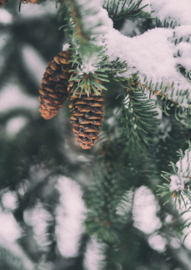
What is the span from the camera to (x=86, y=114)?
41 cm

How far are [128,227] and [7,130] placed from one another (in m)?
0.58

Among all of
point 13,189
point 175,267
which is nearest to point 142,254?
point 175,267

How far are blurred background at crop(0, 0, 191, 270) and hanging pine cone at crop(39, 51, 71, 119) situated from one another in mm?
229

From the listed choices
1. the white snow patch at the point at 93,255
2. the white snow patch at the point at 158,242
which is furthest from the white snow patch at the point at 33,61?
the white snow patch at the point at 158,242

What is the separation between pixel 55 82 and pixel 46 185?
492 mm

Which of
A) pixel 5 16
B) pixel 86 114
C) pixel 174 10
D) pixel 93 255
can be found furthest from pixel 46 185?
pixel 174 10

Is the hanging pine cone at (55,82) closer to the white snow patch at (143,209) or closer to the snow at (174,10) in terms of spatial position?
the snow at (174,10)

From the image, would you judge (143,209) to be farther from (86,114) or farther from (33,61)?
(33,61)

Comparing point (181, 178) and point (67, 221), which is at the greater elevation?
point (181, 178)

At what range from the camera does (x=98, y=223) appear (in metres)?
0.64

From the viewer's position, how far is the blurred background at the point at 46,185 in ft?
2.12

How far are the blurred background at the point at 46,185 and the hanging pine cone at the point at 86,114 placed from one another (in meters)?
0.23

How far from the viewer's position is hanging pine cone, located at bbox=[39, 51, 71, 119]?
0.40 meters

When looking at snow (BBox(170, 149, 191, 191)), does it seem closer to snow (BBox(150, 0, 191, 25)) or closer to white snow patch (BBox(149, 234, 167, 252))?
snow (BBox(150, 0, 191, 25))
